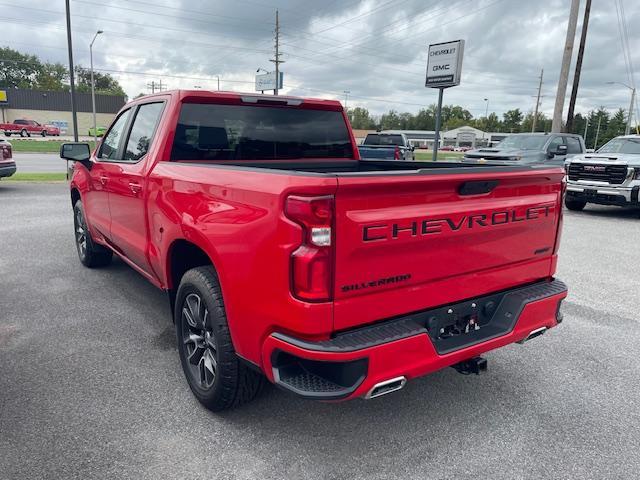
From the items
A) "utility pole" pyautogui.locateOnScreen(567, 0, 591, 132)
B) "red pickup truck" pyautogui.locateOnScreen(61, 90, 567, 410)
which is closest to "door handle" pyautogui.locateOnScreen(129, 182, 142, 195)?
"red pickup truck" pyautogui.locateOnScreen(61, 90, 567, 410)

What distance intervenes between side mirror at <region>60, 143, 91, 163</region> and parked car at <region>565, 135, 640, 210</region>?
10.3 m

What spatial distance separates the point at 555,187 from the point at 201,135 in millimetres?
2458

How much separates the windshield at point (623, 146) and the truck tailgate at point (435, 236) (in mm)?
10668

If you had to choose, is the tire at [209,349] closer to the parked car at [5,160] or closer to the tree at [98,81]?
the parked car at [5,160]

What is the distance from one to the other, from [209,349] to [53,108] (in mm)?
77553

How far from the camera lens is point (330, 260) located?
214 cm

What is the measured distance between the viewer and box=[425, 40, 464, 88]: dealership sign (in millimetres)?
12047

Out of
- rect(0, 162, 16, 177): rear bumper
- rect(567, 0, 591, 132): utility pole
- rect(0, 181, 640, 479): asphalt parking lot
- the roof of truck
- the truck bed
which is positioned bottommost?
rect(0, 181, 640, 479): asphalt parking lot

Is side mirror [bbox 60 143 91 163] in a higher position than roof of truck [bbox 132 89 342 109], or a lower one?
lower

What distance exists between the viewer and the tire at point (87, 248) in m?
5.74

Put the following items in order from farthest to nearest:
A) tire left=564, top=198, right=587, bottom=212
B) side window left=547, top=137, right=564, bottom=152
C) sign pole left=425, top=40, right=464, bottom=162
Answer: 1. side window left=547, top=137, right=564, bottom=152
2. tire left=564, top=198, right=587, bottom=212
3. sign pole left=425, top=40, right=464, bottom=162

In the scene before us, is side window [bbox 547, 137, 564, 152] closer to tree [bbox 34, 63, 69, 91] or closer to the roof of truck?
the roof of truck

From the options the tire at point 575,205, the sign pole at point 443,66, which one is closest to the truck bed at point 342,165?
the sign pole at point 443,66

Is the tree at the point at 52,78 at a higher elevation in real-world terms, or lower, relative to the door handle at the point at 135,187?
higher
